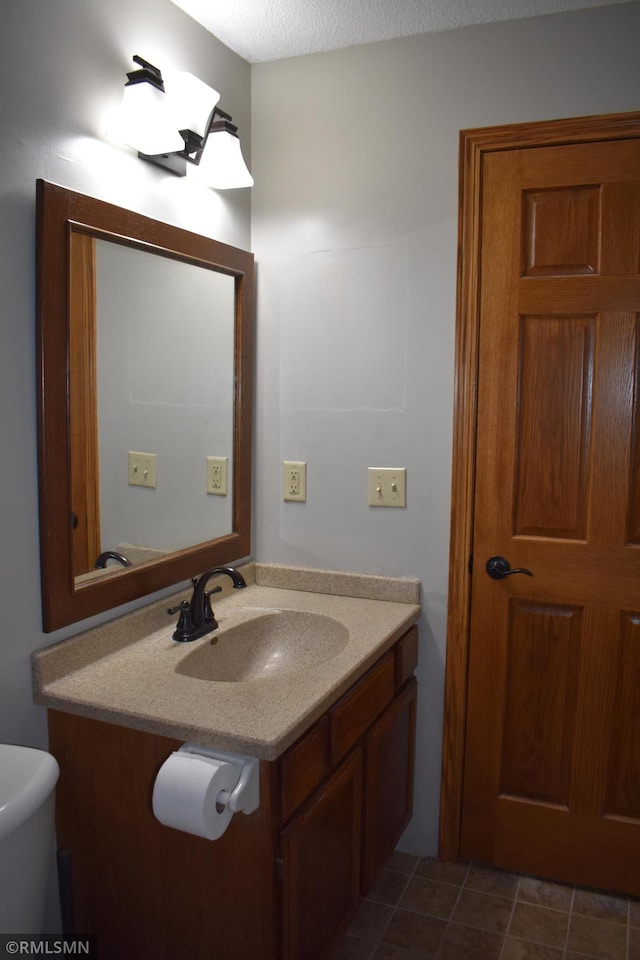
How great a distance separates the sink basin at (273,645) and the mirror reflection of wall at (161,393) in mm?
289

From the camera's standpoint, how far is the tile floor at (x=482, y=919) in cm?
190

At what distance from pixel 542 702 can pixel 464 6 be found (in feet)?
6.16

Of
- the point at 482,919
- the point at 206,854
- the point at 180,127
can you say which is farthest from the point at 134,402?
the point at 482,919

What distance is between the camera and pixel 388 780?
6.58 feet

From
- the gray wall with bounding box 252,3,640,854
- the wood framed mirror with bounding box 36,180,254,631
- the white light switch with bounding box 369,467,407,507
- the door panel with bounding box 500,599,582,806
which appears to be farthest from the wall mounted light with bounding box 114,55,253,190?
the door panel with bounding box 500,599,582,806

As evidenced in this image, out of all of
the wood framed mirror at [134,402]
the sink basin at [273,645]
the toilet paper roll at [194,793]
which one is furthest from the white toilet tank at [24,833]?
the sink basin at [273,645]

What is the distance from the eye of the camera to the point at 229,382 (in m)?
2.21

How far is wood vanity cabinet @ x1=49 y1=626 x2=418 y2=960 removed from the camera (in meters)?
1.42

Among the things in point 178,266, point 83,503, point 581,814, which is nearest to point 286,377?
point 178,266

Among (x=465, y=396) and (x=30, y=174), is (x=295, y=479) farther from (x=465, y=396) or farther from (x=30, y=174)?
(x=30, y=174)

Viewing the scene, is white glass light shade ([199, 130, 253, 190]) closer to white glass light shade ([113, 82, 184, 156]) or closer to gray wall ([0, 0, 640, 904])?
gray wall ([0, 0, 640, 904])

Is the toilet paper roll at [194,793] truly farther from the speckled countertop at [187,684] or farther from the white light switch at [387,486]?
the white light switch at [387,486]

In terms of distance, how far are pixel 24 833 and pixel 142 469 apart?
0.89 m

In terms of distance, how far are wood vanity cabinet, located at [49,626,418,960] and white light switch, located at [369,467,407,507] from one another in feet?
2.04
